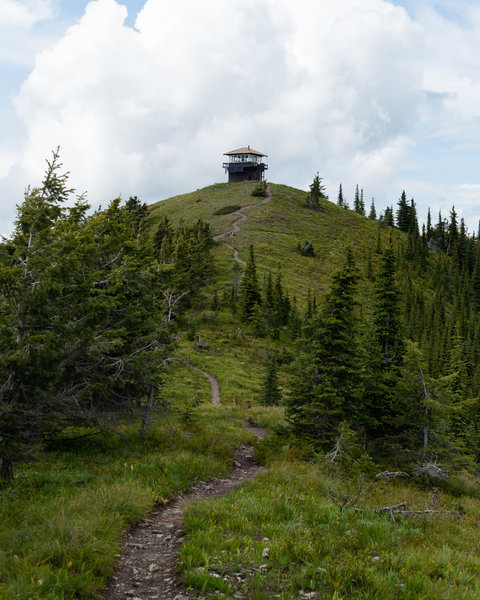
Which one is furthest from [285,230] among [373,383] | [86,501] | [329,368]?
[86,501]

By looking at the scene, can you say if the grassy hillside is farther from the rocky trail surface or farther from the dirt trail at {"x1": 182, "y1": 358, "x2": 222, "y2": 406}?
the rocky trail surface

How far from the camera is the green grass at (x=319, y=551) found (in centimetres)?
518

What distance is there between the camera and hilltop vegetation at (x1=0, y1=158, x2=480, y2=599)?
568cm

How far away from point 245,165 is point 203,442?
125720mm

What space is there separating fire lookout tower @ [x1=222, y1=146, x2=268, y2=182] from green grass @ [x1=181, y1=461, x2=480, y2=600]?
130568 millimetres

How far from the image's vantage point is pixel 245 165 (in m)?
130

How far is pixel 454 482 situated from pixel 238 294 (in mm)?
46465

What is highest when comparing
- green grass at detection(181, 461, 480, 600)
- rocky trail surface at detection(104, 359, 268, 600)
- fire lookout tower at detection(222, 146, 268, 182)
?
fire lookout tower at detection(222, 146, 268, 182)

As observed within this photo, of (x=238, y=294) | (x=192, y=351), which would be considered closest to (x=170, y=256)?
(x=238, y=294)

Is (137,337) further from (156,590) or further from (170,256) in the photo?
(170,256)

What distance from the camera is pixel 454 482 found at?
685 inches

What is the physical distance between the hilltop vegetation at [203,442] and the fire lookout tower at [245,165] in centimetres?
11033

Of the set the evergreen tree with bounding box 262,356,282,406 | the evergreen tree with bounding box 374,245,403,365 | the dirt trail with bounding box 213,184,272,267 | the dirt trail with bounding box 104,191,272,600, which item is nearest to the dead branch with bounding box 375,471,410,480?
the dirt trail with bounding box 104,191,272,600

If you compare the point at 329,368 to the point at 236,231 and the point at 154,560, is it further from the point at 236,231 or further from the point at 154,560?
the point at 236,231
